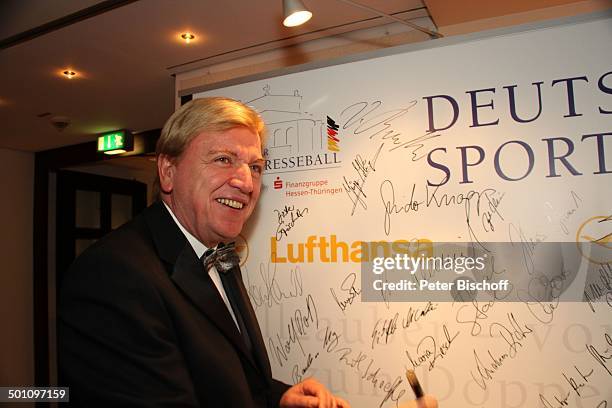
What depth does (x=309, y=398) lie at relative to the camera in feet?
4.07

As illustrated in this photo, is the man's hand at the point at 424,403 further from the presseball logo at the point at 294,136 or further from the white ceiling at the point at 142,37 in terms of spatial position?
the white ceiling at the point at 142,37

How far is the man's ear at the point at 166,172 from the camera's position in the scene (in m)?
1.26

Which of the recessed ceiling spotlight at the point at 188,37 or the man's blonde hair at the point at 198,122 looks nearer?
the man's blonde hair at the point at 198,122

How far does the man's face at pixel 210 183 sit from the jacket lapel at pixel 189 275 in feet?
0.25

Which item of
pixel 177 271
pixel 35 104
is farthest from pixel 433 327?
pixel 35 104

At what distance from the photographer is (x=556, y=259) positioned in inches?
54.1

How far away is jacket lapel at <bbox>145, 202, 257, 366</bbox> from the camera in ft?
3.52

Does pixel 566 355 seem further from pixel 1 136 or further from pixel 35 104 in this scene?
pixel 1 136
